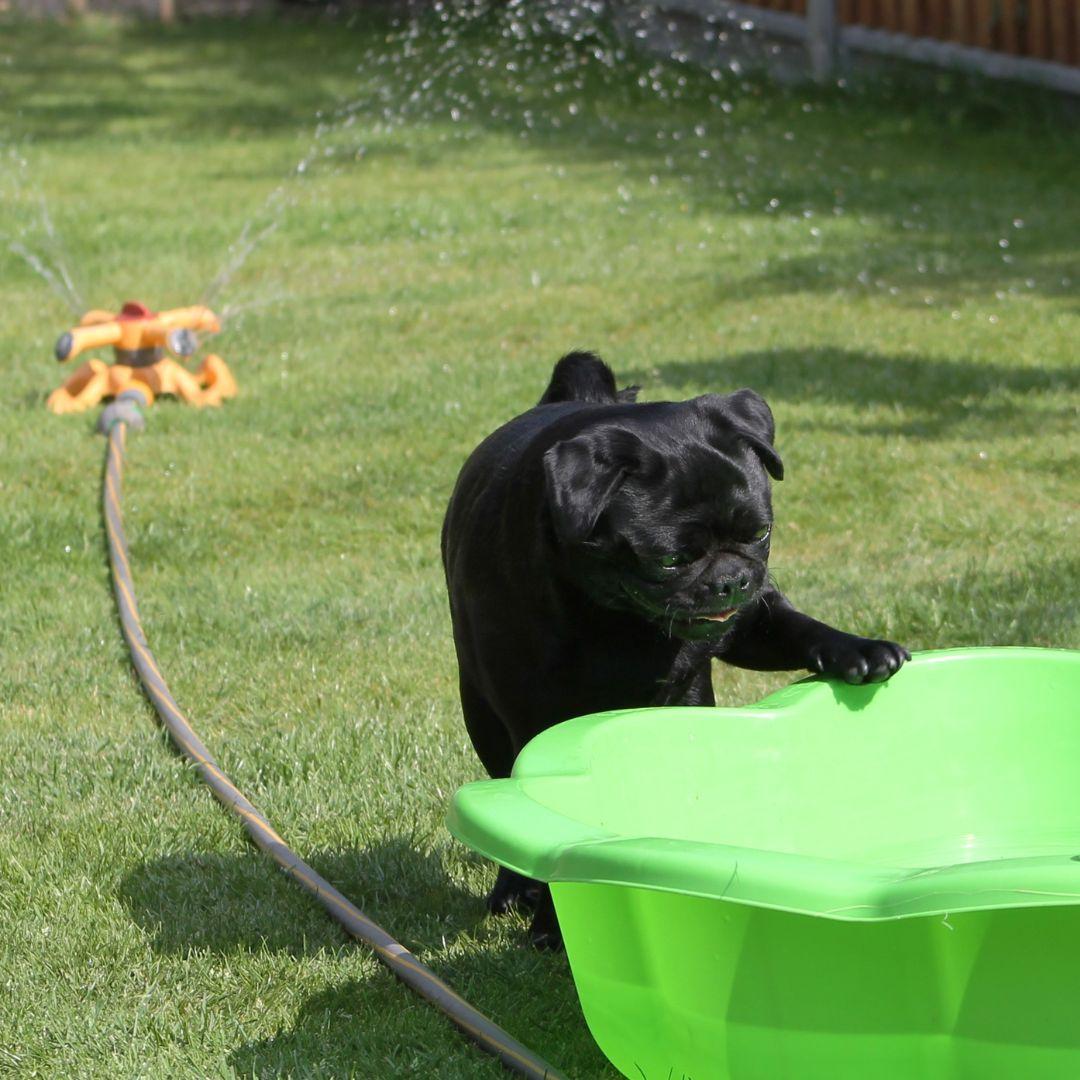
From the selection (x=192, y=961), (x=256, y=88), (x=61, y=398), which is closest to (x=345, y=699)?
(x=192, y=961)

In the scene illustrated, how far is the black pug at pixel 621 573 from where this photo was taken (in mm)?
2654

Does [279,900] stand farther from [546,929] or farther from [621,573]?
[621,573]

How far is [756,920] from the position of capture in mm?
2018

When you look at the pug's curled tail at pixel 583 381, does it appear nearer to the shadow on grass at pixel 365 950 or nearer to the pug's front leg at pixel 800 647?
the pug's front leg at pixel 800 647

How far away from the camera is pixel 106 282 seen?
8961mm

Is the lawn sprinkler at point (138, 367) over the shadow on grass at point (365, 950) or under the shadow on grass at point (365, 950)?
under

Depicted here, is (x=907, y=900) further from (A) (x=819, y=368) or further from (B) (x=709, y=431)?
(A) (x=819, y=368)

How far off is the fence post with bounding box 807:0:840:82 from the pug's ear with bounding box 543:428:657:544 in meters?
11.0

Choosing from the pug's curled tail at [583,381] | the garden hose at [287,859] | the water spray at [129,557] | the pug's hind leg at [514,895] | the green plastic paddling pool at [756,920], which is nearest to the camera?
the green plastic paddling pool at [756,920]

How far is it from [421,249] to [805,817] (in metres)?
6.91

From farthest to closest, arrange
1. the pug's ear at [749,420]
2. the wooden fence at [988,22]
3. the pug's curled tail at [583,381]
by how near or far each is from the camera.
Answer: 1. the wooden fence at [988,22]
2. the pug's curled tail at [583,381]
3. the pug's ear at [749,420]

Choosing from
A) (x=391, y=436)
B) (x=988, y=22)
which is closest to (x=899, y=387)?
(x=391, y=436)

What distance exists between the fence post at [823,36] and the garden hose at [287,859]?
29.9ft

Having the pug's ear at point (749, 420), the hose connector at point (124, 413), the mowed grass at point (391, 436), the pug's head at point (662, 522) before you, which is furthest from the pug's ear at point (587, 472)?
the hose connector at point (124, 413)
